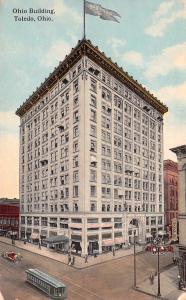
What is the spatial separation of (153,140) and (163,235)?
18458mm

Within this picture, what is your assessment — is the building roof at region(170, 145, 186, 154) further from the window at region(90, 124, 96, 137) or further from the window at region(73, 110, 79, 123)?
the window at region(73, 110, 79, 123)

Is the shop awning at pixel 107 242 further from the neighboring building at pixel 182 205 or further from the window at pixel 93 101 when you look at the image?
the window at pixel 93 101

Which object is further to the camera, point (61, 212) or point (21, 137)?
point (61, 212)

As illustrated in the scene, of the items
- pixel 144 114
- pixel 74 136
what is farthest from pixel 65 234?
pixel 144 114

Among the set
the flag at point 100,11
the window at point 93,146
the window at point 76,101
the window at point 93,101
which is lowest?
the window at point 93,146

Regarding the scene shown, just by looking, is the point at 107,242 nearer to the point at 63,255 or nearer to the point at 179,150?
the point at 63,255

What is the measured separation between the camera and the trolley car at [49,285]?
1778 cm

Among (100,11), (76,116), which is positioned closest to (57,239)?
(76,116)

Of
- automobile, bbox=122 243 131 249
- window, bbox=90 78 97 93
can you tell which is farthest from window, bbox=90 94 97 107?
automobile, bbox=122 243 131 249

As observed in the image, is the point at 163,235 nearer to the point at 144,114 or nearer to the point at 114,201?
the point at 114,201

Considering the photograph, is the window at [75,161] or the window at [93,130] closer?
the window at [75,161]

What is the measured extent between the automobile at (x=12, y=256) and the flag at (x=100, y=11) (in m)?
15.6

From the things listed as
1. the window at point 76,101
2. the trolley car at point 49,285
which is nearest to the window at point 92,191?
the window at point 76,101

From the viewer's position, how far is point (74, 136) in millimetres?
26688
